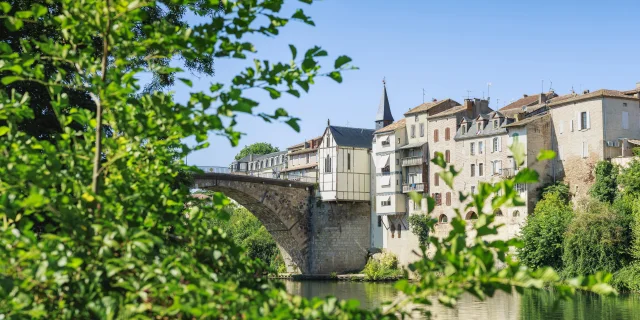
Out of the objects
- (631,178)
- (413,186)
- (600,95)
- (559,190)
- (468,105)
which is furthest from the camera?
(413,186)

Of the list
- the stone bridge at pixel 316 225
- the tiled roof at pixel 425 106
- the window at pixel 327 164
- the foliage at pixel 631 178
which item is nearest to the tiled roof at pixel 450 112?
the tiled roof at pixel 425 106

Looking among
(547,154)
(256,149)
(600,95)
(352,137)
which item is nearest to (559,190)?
(600,95)

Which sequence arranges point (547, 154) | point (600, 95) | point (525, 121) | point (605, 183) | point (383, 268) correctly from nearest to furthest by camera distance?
point (547, 154)
point (605, 183)
point (600, 95)
point (525, 121)
point (383, 268)

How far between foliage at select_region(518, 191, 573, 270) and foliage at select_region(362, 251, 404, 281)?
1295 cm

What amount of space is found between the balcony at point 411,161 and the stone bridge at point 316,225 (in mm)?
6120

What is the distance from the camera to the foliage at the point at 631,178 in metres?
43.3

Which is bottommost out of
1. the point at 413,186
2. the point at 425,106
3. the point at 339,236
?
the point at 339,236

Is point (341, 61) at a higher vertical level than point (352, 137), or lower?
lower

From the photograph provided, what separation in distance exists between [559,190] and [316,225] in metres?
21.1

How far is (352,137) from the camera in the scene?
208 feet

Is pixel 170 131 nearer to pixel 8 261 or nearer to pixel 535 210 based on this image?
pixel 8 261

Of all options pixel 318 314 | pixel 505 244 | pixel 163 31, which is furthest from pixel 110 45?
pixel 505 244

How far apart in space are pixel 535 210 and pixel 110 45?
1770 inches

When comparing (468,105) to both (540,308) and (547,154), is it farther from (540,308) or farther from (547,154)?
(547,154)
